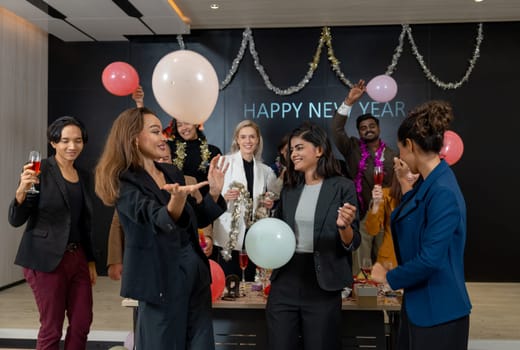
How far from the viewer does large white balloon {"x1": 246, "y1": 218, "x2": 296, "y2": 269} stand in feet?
7.18

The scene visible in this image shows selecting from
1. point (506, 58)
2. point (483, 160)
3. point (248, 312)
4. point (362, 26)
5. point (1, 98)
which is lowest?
point (248, 312)

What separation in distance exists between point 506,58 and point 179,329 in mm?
5574

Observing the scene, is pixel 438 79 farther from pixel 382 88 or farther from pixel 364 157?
pixel 364 157

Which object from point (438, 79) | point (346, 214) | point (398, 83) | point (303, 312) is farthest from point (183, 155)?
point (438, 79)

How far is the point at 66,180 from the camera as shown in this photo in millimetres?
2752

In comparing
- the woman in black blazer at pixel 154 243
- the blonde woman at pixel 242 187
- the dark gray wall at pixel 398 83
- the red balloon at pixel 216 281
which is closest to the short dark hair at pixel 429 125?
the woman in black blazer at pixel 154 243

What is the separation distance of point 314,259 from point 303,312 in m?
0.26

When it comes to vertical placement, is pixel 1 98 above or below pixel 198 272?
above

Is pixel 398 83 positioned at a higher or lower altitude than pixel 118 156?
higher

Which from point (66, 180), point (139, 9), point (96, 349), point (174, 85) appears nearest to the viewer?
point (174, 85)

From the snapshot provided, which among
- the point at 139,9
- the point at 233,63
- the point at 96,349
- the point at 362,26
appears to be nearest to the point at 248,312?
the point at 96,349

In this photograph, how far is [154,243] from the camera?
5.94 ft

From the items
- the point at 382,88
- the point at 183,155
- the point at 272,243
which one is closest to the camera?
the point at 272,243

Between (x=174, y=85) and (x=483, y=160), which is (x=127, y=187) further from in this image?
(x=483, y=160)
